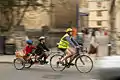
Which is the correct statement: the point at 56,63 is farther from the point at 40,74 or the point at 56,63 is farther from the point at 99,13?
the point at 99,13

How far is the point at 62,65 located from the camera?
50.8ft

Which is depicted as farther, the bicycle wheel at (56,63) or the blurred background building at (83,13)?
the blurred background building at (83,13)

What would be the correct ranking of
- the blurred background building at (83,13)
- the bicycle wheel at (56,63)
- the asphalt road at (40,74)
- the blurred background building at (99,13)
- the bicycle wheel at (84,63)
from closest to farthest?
the asphalt road at (40,74) < the bicycle wheel at (84,63) < the bicycle wheel at (56,63) < the blurred background building at (99,13) < the blurred background building at (83,13)

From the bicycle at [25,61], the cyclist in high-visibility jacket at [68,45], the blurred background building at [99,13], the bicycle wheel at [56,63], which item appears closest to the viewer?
the cyclist in high-visibility jacket at [68,45]

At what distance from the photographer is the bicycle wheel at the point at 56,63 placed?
15.4 metres

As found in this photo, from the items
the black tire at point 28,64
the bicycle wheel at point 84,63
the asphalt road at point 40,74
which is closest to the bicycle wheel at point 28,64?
the black tire at point 28,64

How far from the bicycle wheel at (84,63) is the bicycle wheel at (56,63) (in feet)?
2.30

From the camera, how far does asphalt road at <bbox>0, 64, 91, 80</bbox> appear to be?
13.8 m

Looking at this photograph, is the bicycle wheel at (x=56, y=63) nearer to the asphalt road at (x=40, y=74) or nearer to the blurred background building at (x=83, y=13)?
the asphalt road at (x=40, y=74)

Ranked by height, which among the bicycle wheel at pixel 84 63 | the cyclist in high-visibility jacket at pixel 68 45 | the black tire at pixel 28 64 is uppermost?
the cyclist in high-visibility jacket at pixel 68 45

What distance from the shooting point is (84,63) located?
48.9 feet

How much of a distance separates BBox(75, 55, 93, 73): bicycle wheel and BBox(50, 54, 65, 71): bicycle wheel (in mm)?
701

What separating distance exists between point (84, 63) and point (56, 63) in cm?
117

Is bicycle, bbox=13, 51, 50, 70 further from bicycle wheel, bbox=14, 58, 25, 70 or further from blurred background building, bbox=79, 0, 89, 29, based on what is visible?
blurred background building, bbox=79, 0, 89, 29
